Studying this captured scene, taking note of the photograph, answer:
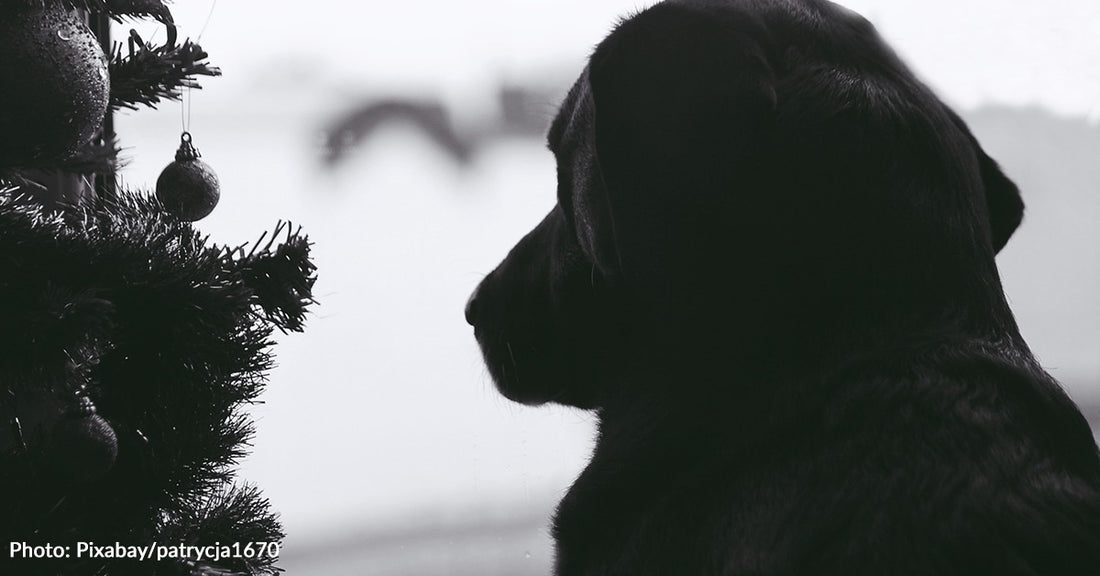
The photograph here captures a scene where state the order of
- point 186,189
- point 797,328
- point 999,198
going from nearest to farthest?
point 797,328
point 999,198
point 186,189

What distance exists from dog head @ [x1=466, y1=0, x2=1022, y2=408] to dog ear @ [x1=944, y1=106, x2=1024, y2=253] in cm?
6

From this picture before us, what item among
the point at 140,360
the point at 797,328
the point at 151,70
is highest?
the point at 151,70

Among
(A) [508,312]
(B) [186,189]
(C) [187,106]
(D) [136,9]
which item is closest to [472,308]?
(A) [508,312]

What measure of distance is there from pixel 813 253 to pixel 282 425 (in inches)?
32.2

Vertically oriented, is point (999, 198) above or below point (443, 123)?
below

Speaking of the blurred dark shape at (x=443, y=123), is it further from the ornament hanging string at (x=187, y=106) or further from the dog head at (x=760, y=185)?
the dog head at (x=760, y=185)

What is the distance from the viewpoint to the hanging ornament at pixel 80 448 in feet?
2.44

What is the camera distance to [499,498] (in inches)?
51.3

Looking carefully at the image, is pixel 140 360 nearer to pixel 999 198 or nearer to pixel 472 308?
pixel 472 308

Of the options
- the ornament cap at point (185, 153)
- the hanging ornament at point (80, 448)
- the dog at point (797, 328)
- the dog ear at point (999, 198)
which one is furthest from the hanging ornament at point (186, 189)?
the dog ear at point (999, 198)

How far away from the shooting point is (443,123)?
52.0 inches

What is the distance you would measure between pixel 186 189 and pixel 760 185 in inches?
22.9

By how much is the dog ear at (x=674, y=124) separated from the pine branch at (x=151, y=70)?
1.36 ft

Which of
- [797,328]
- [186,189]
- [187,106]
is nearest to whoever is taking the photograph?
[797,328]
